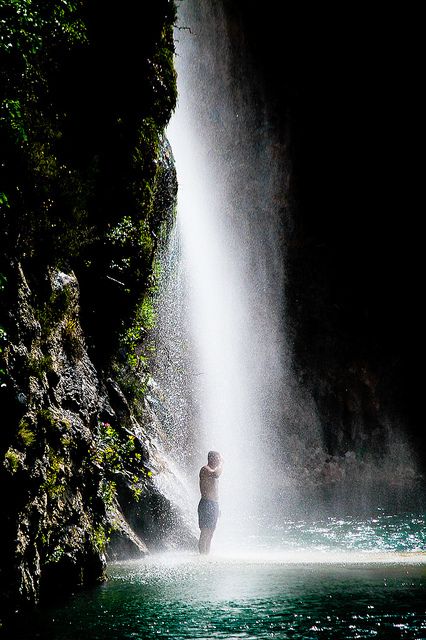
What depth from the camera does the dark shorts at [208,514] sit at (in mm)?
8758

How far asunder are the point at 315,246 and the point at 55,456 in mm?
23190

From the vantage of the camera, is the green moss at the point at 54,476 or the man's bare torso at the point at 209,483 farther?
the man's bare torso at the point at 209,483

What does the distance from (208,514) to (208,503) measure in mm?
194

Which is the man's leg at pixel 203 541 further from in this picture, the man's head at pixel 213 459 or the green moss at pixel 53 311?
Answer: the green moss at pixel 53 311

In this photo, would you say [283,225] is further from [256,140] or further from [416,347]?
[416,347]

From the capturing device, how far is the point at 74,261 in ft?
29.8

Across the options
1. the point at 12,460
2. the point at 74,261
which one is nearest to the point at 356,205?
the point at 74,261

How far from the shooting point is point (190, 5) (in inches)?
1143

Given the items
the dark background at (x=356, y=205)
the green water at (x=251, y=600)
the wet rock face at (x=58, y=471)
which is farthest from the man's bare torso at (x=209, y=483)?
the dark background at (x=356, y=205)

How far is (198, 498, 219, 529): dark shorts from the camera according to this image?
876 centimetres

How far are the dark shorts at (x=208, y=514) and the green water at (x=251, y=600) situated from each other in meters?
0.95

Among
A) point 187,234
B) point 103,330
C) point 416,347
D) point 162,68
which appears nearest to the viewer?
point 103,330

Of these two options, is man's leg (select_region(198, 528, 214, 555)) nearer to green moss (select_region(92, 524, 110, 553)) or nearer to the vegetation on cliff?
the vegetation on cliff

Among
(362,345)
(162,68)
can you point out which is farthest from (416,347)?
(162,68)
